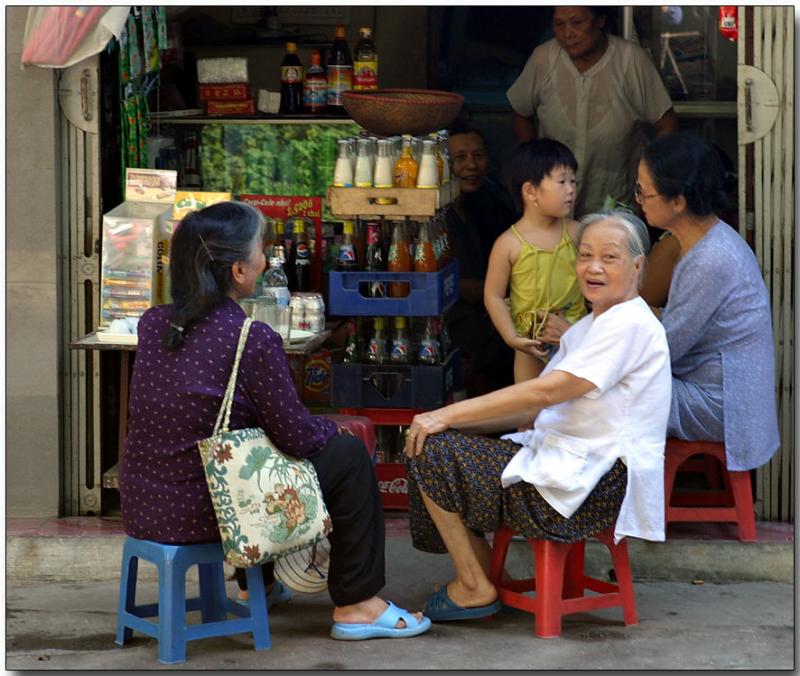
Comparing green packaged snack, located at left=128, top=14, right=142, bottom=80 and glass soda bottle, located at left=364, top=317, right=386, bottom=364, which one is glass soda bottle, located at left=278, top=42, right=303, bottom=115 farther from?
glass soda bottle, located at left=364, top=317, right=386, bottom=364

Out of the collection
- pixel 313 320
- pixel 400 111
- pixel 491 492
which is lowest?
pixel 491 492

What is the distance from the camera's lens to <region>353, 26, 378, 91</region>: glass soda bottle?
624 cm

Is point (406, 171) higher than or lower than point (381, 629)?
higher

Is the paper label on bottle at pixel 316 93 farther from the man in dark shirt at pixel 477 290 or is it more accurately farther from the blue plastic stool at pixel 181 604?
the blue plastic stool at pixel 181 604

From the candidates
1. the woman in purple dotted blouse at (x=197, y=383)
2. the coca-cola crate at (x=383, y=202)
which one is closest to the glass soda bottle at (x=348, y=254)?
the coca-cola crate at (x=383, y=202)

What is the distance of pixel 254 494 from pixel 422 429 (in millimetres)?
674

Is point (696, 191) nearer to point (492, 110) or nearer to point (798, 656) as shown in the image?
point (798, 656)

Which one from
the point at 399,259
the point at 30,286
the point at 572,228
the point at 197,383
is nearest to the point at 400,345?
the point at 399,259

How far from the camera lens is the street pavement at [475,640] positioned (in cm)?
434

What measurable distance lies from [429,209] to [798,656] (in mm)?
2148

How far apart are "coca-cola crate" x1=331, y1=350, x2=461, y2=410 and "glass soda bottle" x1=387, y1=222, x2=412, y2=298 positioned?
1.00ft

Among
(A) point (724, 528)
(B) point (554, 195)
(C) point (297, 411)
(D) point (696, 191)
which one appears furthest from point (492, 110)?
(C) point (297, 411)

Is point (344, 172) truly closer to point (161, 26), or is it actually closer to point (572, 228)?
point (572, 228)

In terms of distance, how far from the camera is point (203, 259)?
4141 millimetres
